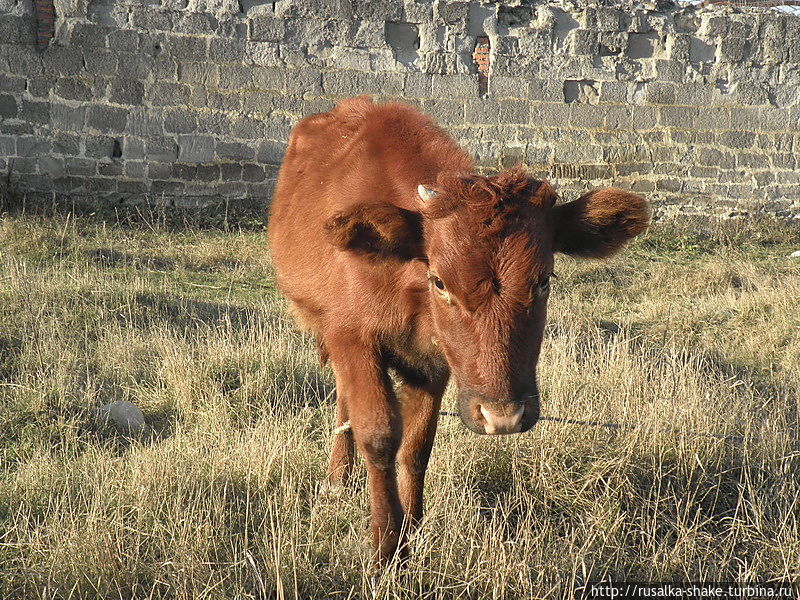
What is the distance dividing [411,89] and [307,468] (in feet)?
26.0

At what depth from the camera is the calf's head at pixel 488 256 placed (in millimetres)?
2518

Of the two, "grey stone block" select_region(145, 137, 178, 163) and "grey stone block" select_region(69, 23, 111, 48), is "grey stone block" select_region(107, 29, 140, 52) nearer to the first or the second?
"grey stone block" select_region(69, 23, 111, 48)

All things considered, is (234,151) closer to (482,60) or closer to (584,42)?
(482,60)

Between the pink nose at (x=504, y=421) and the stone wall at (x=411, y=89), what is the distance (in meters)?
8.61

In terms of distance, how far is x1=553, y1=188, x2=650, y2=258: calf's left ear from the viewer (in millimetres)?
2857

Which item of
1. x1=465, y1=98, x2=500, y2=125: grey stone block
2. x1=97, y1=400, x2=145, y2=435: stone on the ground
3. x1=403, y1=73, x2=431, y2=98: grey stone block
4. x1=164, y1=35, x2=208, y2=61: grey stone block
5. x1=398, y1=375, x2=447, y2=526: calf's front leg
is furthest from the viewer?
x1=465, y1=98, x2=500, y2=125: grey stone block

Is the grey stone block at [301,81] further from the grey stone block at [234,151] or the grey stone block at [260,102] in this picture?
the grey stone block at [234,151]

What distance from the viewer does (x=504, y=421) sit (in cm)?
247

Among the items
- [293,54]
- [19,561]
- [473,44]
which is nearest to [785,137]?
[473,44]

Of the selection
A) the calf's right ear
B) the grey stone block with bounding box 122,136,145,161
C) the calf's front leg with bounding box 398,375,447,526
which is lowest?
the calf's front leg with bounding box 398,375,447,526

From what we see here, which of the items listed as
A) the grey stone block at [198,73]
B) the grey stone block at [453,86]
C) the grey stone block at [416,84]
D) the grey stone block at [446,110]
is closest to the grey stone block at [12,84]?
the grey stone block at [198,73]

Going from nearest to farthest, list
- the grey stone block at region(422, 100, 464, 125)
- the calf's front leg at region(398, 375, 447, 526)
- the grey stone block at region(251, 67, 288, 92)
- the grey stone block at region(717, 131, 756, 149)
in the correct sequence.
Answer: the calf's front leg at region(398, 375, 447, 526)
the grey stone block at region(251, 67, 288, 92)
the grey stone block at region(422, 100, 464, 125)
the grey stone block at region(717, 131, 756, 149)

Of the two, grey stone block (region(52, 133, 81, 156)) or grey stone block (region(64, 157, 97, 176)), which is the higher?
grey stone block (region(52, 133, 81, 156))

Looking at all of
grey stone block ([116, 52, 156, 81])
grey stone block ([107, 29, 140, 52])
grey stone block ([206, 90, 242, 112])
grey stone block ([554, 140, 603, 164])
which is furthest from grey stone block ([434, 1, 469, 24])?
grey stone block ([107, 29, 140, 52])
